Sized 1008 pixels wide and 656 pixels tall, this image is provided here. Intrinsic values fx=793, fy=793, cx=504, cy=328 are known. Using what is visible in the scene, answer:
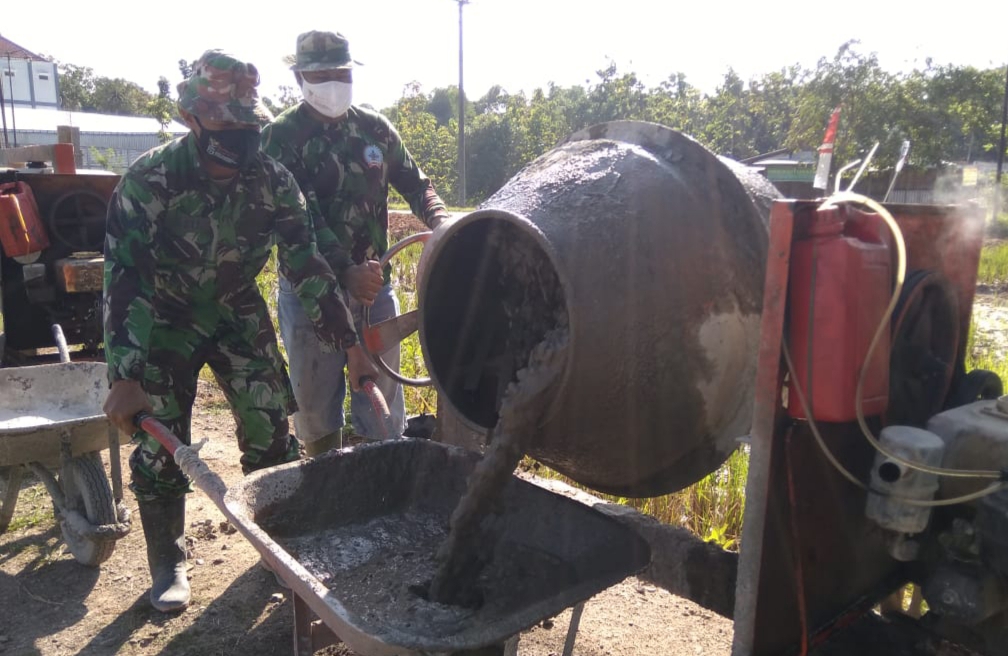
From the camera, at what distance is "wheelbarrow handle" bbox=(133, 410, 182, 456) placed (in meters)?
2.30

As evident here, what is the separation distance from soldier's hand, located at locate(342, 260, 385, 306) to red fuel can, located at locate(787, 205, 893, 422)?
6.22 feet

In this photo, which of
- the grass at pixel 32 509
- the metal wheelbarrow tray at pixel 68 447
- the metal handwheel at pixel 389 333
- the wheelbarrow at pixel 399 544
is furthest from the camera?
the grass at pixel 32 509

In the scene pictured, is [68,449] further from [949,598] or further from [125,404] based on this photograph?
[949,598]

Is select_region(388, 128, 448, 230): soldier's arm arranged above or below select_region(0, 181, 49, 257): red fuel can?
above

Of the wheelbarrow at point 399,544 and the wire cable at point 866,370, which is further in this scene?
the wheelbarrow at point 399,544

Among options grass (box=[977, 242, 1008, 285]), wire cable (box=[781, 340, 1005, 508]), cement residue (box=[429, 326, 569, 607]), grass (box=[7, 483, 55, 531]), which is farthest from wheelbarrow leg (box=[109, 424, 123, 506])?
grass (box=[977, 242, 1008, 285])

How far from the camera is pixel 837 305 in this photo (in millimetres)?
1487

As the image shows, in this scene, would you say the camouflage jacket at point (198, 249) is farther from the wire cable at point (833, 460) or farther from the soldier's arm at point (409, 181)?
the wire cable at point (833, 460)

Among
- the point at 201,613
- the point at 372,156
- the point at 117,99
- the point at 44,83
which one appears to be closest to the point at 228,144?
the point at 372,156

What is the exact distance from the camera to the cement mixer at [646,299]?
1867 mm

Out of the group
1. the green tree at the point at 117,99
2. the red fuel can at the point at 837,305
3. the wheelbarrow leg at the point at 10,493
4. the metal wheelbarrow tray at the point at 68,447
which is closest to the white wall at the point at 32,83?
the green tree at the point at 117,99

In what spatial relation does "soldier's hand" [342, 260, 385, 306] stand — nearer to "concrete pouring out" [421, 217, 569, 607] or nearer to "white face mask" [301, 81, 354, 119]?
"white face mask" [301, 81, 354, 119]

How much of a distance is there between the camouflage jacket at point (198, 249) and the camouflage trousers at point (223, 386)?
0.06m

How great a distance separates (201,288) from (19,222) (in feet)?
7.28
